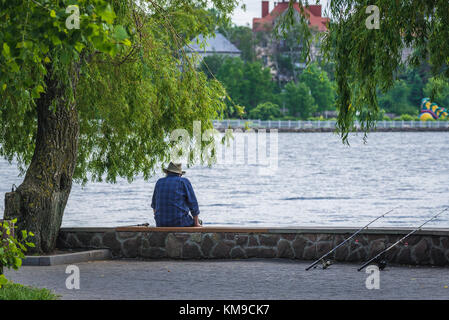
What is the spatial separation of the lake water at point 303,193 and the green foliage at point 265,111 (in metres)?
25.0

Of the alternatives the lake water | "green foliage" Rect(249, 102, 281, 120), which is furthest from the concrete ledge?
"green foliage" Rect(249, 102, 281, 120)

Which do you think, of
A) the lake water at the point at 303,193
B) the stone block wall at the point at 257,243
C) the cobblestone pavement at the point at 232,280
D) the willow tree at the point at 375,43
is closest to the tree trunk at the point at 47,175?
the stone block wall at the point at 257,243

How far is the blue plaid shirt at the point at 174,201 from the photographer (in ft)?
44.2

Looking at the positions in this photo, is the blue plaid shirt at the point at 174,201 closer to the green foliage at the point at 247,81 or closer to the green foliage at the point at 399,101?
the green foliage at the point at 247,81

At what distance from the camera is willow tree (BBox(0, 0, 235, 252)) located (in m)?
14.1

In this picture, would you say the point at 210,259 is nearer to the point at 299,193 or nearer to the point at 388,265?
the point at 388,265

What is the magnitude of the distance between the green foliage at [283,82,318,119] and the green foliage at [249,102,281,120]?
2.28 m

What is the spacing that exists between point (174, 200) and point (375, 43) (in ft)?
13.5

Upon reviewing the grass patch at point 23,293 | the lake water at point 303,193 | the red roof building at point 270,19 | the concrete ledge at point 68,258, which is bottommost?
the lake water at point 303,193

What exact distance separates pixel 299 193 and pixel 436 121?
317ft

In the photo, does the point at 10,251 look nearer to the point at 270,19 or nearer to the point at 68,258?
the point at 68,258

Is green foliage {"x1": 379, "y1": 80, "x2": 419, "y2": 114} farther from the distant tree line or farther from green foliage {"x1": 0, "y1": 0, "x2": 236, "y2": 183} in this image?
green foliage {"x1": 0, "y1": 0, "x2": 236, "y2": 183}

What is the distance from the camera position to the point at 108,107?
674 inches

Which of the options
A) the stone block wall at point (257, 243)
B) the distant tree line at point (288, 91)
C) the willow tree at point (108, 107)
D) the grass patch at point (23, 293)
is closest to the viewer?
the grass patch at point (23, 293)
